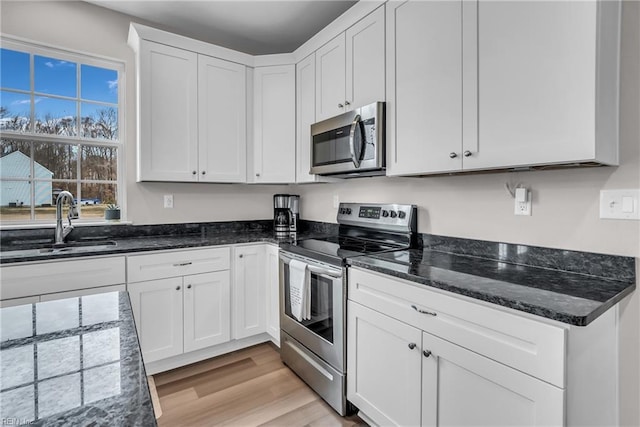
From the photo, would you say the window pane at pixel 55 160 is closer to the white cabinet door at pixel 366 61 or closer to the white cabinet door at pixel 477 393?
the white cabinet door at pixel 366 61

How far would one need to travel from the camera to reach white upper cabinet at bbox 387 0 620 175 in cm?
116

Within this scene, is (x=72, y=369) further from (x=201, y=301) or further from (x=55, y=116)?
(x=55, y=116)

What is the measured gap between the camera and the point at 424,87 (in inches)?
66.8

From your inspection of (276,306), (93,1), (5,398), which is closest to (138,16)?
(93,1)

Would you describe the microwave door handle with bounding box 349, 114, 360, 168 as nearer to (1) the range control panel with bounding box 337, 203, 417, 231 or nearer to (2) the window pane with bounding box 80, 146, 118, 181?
(1) the range control panel with bounding box 337, 203, 417, 231

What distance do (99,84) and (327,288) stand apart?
240 centimetres

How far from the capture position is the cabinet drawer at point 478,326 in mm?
1015

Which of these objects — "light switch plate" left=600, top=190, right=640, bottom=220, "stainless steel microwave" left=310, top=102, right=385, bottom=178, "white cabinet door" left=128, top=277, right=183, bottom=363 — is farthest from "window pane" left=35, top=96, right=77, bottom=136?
"light switch plate" left=600, top=190, right=640, bottom=220

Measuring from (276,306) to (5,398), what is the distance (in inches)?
81.2

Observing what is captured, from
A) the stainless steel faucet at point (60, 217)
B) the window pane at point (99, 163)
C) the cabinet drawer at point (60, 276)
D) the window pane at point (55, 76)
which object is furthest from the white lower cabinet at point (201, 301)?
the window pane at point (55, 76)

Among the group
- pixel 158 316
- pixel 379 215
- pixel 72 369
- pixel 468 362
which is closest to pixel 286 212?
pixel 379 215

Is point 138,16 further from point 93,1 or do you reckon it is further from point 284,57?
point 284,57

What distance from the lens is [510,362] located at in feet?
3.65

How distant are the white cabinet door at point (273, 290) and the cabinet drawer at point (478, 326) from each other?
1.05 m
